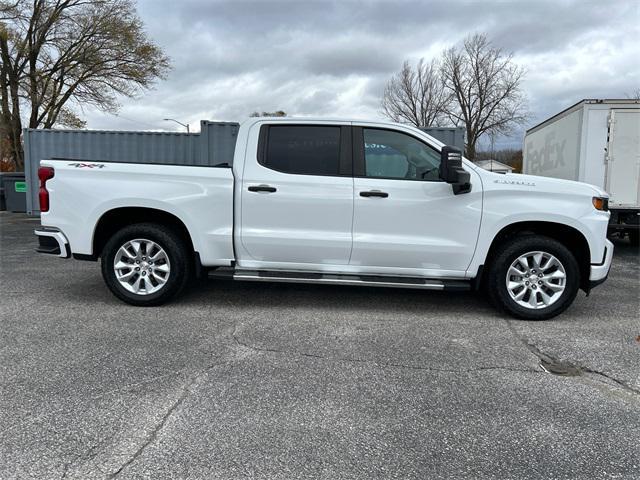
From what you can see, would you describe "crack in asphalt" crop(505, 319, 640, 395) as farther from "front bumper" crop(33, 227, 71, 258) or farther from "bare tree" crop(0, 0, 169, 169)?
"bare tree" crop(0, 0, 169, 169)

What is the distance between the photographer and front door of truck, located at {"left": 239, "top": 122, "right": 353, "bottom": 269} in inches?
193

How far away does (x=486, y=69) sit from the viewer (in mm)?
42688

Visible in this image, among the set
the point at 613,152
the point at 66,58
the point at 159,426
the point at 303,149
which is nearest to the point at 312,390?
the point at 159,426

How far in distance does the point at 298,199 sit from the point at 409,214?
113cm

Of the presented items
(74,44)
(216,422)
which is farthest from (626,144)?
(74,44)

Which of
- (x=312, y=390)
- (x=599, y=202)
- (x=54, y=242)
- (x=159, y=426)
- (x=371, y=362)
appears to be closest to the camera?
(x=159, y=426)

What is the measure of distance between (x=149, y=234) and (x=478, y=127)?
4465 centimetres

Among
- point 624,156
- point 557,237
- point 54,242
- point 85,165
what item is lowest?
point 54,242

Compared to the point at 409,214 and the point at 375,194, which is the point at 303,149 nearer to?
the point at 375,194

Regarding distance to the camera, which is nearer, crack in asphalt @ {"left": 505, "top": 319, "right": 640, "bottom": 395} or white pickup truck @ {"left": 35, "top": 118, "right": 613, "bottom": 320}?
crack in asphalt @ {"left": 505, "top": 319, "right": 640, "bottom": 395}

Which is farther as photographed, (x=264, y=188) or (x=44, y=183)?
(x=44, y=183)

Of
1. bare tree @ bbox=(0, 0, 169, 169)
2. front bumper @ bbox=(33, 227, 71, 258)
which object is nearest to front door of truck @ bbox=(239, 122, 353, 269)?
front bumper @ bbox=(33, 227, 71, 258)

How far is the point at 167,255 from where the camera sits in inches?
201

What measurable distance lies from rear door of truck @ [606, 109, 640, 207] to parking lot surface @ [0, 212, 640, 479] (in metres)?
4.31
